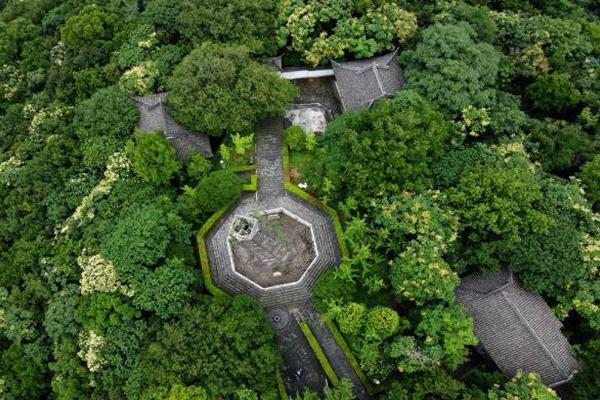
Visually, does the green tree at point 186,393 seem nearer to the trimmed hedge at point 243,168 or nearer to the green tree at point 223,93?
the trimmed hedge at point 243,168

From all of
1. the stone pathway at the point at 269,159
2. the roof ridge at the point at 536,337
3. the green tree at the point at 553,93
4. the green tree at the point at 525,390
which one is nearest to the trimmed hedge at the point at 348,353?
the green tree at the point at 525,390

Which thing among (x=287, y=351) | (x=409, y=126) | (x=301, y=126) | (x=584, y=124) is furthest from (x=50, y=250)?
(x=584, y=124)

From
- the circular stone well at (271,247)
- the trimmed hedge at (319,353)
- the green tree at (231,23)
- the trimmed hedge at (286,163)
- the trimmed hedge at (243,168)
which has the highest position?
the green tree at (231,23)

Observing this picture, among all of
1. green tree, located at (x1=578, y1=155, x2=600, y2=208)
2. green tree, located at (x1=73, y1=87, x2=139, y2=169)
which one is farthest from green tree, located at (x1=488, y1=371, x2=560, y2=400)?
green tree, located at (x1=73, y1=87, x2=139, y2=169)

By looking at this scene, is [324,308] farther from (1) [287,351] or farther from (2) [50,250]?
(2) [50,250]

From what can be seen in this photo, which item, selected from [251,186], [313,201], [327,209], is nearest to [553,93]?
[327,209]

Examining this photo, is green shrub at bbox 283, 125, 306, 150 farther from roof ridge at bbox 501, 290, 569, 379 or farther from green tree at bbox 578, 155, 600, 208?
green tree at bbox 578, 155, 600, 208
